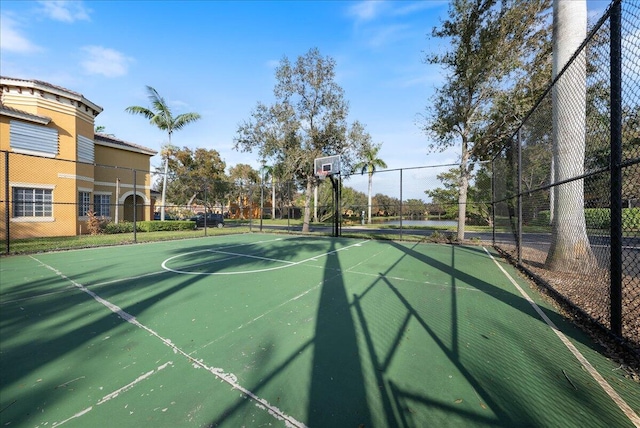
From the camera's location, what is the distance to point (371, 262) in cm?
734

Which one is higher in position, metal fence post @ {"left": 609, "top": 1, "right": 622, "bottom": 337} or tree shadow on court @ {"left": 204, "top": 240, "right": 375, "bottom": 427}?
metal fence post @ {"left": 609, "top": 1, "right": 622, "bottom": 337}

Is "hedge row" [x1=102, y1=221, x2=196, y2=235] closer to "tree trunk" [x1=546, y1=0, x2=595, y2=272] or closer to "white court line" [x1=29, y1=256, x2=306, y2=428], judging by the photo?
"white court line" [x1=29, y1=256, x2=306, y2=428]

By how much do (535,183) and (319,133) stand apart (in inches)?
539

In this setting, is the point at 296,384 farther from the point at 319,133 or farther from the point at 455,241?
the point at 319,133

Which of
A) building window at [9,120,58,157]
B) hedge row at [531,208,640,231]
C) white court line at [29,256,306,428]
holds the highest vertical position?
building window at [9,120,58,157]

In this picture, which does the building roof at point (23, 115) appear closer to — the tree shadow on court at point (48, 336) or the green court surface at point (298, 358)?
the tree shadow on court at point (48, 336)

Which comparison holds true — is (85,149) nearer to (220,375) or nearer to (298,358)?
(220,375)

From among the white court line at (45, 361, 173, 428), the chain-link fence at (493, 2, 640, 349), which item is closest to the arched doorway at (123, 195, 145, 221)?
the white court line at (45, 361, 173, 428)

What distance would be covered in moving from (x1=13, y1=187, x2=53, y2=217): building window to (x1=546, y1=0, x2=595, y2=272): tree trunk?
19064 mm

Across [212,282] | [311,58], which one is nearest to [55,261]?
[212,282]

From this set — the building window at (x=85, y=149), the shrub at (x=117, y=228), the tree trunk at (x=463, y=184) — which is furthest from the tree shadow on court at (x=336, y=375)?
the building window at (x=85, y=149)

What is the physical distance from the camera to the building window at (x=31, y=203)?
1250 centimetres

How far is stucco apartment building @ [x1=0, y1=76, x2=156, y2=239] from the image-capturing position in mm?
12367

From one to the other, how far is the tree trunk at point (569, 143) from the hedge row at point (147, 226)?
1983 cm
